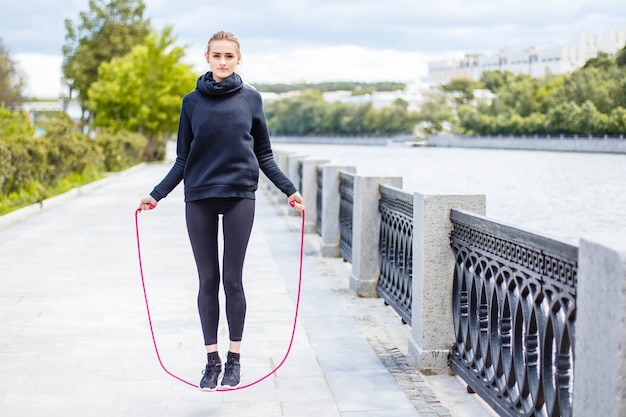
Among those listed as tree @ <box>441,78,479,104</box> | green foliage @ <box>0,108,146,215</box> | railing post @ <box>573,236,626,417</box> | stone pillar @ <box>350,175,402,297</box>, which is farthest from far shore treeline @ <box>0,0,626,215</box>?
tree @ <box>441,78,479,104</box>

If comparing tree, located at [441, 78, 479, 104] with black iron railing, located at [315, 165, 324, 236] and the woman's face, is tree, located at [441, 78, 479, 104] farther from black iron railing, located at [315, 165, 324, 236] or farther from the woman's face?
the woman's face

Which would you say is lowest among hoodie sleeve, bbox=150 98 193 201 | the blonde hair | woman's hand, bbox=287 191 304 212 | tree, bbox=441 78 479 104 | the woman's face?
woman's hand, bbox=287 191 304 212

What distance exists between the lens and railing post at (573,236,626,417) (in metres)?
3.08

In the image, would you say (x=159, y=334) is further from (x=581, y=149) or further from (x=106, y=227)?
(x=581, y=149)

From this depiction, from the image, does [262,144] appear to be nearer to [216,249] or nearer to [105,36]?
[216,249]

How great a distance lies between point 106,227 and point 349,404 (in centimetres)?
988

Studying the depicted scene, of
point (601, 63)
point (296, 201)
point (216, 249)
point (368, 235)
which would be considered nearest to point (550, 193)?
point (368, 235)

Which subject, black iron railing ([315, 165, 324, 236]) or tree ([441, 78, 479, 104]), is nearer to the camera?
black iron railing ([315, 165, 324, 236])

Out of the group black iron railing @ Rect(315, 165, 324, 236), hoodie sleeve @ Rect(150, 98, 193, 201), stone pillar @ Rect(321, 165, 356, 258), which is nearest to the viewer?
hoodie sleeve @ Rect(150, 98, 193, 201)

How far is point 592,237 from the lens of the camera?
3295 mm

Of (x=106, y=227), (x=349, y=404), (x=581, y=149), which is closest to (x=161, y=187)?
(x=349, y=404)

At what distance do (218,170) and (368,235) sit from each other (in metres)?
3.79

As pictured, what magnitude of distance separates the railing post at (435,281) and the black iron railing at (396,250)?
0.96 metres

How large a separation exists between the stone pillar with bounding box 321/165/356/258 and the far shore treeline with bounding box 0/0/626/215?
687 centimetres
